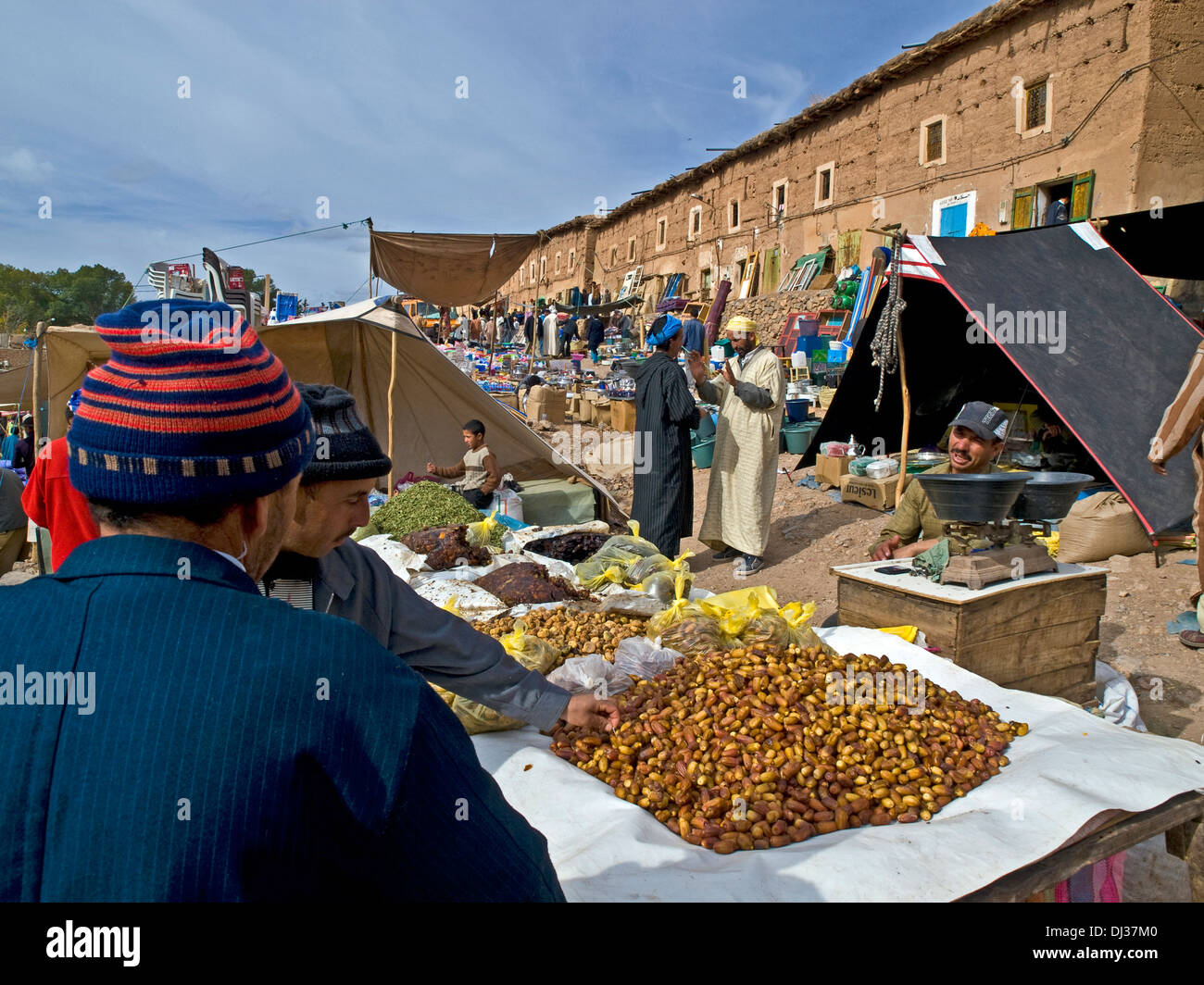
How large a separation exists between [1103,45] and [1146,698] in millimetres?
12420

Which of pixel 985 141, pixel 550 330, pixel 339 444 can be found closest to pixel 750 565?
pixel 339 444

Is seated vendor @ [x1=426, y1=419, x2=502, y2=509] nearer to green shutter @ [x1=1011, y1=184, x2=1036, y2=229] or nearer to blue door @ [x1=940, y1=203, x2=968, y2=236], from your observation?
green shutter @ [x1=1011, y1=184, x2=1036, y2=229]

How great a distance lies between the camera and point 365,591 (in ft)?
5.95

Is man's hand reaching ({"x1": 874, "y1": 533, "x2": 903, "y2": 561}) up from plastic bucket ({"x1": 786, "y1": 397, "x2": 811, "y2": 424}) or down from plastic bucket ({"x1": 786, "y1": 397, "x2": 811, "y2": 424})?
down

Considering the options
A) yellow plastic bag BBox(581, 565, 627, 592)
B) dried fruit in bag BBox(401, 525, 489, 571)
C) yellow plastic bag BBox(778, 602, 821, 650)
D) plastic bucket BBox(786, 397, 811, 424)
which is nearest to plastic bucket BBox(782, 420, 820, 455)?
plastic bucket BBox(786, 397, 811, 424)

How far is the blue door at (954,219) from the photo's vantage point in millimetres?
14633

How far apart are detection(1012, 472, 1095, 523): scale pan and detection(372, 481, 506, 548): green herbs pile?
11.5 ft

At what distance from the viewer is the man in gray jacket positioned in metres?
1.60

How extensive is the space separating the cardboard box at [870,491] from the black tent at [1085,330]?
5.02ft

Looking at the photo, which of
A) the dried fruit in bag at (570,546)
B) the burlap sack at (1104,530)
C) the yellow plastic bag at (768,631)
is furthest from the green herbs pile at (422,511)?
the burlap sack at (1104,530)

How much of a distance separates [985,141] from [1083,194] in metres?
2.71

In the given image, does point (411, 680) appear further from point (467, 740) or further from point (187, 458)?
point (187, 458)

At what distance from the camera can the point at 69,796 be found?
2.18 feet
